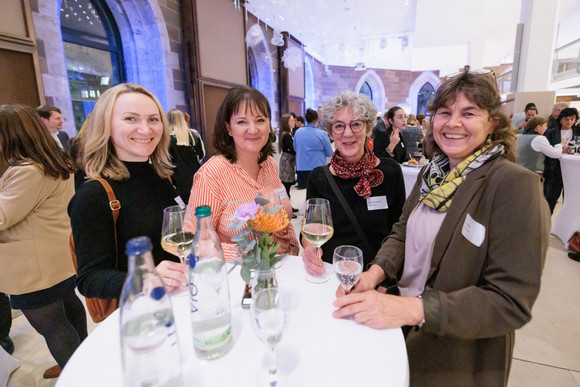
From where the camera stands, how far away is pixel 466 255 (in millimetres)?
912

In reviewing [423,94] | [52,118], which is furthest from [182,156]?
[423,94]

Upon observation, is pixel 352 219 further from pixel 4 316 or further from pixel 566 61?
pixel 566 61

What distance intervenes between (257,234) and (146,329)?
334 mm

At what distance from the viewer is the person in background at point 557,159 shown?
13.9 ft

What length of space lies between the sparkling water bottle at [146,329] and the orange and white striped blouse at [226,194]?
2.31 ft

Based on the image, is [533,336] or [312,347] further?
[533,336]

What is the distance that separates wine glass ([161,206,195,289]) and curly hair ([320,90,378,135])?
0.98 meters

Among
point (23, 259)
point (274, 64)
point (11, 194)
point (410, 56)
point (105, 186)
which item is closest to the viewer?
point (105, 186)

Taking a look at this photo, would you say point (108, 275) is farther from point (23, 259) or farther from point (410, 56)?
point (410, 56)

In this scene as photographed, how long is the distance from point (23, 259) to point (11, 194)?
378 millimetres

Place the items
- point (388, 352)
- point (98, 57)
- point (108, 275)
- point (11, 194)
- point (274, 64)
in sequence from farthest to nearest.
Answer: point (274, 64), point (98, 57), point (11, 194), point (108, 275), point (388, 352)

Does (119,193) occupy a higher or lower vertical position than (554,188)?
higher

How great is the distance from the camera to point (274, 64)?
8648mm

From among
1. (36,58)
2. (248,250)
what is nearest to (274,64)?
(36,58)
